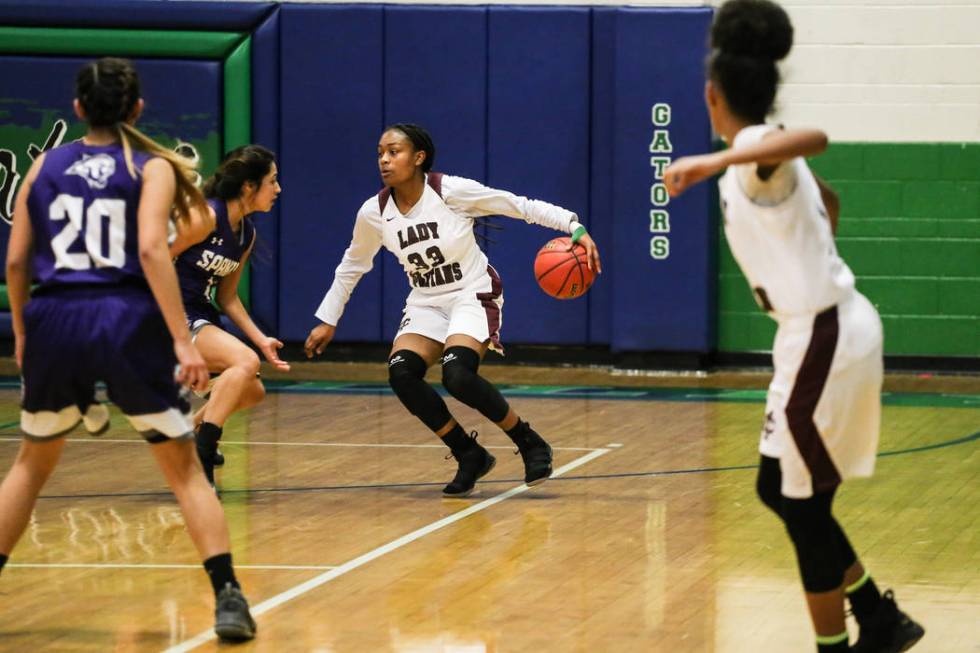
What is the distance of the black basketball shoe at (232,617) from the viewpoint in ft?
14.8

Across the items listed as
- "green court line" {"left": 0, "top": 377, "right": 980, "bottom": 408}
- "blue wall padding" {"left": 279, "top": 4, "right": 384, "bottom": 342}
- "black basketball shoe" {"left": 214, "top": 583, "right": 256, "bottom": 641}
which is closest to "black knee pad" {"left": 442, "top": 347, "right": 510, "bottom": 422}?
"black basketball shoe" {"left": 214, "top": 583, "right": 256, "bottom": 641}

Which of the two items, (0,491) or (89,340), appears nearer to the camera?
(89,340)

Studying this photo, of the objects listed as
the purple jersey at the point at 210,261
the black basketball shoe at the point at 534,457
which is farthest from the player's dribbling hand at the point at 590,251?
the purple jersey at the point at 210,261

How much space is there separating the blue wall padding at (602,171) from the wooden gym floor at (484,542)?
2223mm

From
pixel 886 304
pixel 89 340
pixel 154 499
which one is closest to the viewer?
pixel 89 340

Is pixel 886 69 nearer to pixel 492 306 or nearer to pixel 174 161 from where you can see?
pixel 492 306

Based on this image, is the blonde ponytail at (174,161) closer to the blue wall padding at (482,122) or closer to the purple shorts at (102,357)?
the purple shorts at (102,357)

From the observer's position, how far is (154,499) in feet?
23.2

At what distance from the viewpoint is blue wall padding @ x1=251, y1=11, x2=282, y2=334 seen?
1221cm

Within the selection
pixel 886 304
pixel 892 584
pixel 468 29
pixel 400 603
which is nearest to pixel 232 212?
pixel 400 603

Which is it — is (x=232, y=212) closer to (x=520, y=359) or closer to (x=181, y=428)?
(x=181, y=428)

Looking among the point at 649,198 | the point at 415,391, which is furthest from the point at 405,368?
the point at 649,198

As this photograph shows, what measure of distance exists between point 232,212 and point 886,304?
6.07 m

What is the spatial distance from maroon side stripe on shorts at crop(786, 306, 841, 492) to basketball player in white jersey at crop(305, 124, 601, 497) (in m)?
3.28
